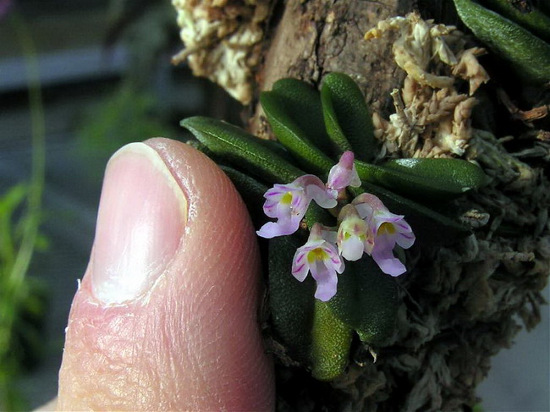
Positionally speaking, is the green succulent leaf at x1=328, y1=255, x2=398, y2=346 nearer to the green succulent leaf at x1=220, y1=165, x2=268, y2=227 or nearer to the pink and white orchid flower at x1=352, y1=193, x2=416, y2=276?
the pink and white orchid flower at x1=352, y1=193, x2=416, y2=276

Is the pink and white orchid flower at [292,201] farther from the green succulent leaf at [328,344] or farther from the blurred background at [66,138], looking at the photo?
the blurred background at [66,138]

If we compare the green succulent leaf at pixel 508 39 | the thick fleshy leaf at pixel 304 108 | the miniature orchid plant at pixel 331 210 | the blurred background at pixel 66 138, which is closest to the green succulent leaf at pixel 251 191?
the miniature orchid plant at pixel 331 210

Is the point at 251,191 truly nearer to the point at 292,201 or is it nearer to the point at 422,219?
the point at 292,201

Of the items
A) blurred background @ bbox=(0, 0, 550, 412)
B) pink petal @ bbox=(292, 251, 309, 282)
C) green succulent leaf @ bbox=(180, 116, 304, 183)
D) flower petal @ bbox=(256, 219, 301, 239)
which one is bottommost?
blurred background @ bbox=(0, 0, 550, 412)

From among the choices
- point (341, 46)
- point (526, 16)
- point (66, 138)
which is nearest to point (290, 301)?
point (341, 46)

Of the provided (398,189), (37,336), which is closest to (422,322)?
(398,189)

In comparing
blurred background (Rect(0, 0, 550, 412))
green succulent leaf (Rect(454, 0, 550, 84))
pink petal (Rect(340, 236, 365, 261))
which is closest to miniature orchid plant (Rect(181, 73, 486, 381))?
pink petal (Rect(340, 236, 365, 261))
